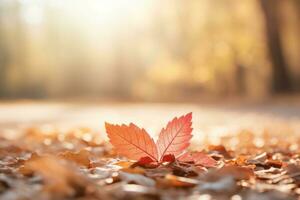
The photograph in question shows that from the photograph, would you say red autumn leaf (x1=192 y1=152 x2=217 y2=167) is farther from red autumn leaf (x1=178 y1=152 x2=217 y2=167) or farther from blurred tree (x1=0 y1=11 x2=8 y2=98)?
blurred tree (x1=0 y1=11 x2=8 y2=98)

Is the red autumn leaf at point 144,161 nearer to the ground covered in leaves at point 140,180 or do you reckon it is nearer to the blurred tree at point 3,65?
the ground covered in leaves at point 140,180

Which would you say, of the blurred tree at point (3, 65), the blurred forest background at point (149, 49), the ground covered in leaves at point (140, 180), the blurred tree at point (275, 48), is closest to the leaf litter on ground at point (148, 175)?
the ground covered in leaves at point (140, 180)

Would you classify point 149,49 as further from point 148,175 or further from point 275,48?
point 148,175

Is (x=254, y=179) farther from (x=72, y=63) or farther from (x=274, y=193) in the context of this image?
(x=72, y=63)

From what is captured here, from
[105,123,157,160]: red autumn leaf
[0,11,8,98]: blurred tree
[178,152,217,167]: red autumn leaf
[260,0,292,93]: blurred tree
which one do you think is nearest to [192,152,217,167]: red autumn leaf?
[178,152,217,167]: red autumn leaf

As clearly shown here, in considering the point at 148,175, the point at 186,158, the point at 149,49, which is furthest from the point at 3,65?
the point at 148,175
